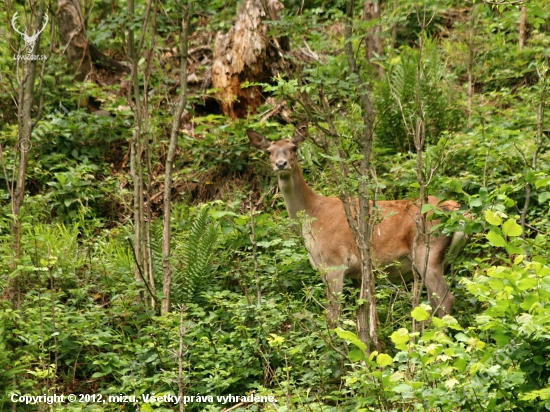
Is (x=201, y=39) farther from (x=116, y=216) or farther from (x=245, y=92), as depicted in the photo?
(x=116, y=216)

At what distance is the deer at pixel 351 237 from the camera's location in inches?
317

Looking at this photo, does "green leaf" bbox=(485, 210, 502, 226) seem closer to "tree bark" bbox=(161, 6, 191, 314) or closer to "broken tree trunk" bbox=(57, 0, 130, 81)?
"tree bark" bbox=(161, 6, 191, 314)

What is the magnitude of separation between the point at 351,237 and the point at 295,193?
88 centimetres

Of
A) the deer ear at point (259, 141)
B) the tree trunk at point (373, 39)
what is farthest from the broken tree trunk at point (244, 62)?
the deer ear at point (259, 141)

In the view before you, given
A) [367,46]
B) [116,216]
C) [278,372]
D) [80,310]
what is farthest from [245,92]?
[278,372]

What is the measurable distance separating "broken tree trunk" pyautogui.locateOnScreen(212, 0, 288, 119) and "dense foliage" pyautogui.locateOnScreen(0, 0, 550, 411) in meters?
0.31

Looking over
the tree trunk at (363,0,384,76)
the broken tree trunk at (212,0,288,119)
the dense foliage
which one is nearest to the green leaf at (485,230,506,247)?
the dense foliage

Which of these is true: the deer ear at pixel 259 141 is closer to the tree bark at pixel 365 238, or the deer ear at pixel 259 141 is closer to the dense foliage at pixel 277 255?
the dense foliage at pixel 277 255

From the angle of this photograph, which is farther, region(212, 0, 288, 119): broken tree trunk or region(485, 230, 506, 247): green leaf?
region(212, 0, 288, 119): broken tree trunk

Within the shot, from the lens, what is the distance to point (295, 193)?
9047mm

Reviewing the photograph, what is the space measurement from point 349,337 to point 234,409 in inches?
94.0

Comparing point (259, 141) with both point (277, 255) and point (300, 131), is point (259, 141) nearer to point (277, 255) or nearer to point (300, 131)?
point (300, 131)

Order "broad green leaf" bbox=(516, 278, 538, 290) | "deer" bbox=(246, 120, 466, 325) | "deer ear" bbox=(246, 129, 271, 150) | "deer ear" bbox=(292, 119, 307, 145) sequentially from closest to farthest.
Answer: "broad green leaf" bbox=(516, 278, 538, 290), "deer" bbox=(246, 120, 466, 325), "deer ear" bbox=(292, 119, 307, 145), "deer ear" bbox=(246, 129, 271, 150)

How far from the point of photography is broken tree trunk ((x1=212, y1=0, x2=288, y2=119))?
1170cm
